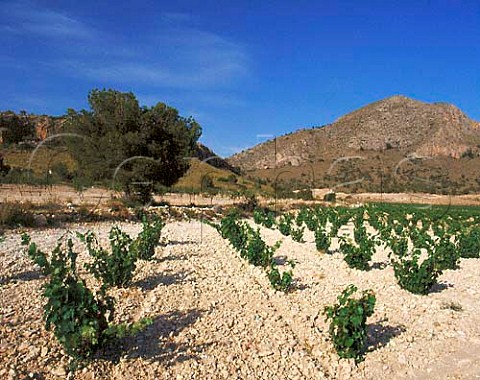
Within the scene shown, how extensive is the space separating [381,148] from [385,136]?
4956mm

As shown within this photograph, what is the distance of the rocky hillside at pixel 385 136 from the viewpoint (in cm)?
8238

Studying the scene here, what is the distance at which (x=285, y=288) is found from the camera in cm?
765

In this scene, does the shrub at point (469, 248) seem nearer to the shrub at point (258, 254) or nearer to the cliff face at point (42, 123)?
the shrub at point (258, 254)

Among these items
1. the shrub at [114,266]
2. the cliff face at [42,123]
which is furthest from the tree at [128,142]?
the cliff face at [42,123]

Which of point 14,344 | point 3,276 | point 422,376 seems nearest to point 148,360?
point 14,344

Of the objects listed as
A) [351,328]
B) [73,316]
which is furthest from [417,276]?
[73,316]

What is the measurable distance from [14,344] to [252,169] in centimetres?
8802

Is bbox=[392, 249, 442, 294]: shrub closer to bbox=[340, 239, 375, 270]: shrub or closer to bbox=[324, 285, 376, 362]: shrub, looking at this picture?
bbox=[340, 239, 375, 270]: shrub

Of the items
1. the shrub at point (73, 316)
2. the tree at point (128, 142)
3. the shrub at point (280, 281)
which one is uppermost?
the tree at point (128, 142)

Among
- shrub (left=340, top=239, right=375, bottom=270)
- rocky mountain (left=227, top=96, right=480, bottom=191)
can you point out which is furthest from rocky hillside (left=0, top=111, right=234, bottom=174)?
shrub (left=340, top=239, right=375, bottom=270)

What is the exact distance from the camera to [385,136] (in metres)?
86.7

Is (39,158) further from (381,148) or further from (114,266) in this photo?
(381,148)

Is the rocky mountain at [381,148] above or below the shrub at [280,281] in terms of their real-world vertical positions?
above

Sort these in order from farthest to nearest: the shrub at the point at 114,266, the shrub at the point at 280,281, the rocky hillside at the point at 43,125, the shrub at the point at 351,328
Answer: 1. the rocky hillside at the point at 43,125
2. the shrub at the point at 280,281
3. the shrub at the point at 114,266
4. the shrub at the point at 351,328
